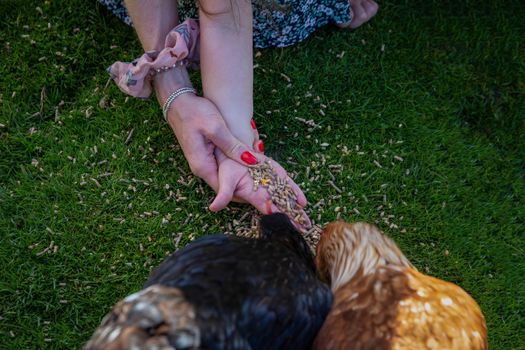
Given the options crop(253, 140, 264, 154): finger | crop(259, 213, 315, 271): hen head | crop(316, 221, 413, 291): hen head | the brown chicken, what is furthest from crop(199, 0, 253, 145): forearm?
the brown chicken

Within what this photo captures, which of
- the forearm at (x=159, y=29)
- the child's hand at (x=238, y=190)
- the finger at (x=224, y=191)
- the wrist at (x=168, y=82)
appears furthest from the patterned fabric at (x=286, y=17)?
the finger at (x=224, y=191)

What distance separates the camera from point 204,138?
273cm

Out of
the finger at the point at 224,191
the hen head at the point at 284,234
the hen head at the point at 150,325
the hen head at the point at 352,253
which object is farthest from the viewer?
the finger at the point at 224,191

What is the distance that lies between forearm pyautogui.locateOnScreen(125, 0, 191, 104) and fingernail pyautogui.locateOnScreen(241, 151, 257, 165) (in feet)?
1.51

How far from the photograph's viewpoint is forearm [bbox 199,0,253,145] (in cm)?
275

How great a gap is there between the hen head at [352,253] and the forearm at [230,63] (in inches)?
26.1

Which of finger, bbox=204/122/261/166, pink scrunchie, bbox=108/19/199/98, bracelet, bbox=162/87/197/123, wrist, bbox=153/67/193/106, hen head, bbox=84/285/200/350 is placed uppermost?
pink scrunchie, bbox=108/19/199/98

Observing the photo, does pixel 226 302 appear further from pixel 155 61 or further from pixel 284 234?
pixel 155 61

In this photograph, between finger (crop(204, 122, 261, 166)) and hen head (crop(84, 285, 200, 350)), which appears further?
finger (crop(204, 122, 261, 166))

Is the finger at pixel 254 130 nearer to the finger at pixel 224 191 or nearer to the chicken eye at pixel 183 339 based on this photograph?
the finger at pixel 224 191

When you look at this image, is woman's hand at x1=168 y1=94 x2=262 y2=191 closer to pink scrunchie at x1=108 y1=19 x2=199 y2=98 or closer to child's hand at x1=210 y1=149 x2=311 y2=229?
child's hand at x1=210 y1=149 x2=311 y2=229

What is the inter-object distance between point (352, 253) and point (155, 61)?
1259 mm

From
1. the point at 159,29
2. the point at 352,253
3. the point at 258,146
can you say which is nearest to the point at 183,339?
the point at 352,253

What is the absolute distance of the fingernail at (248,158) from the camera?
8.82ft
